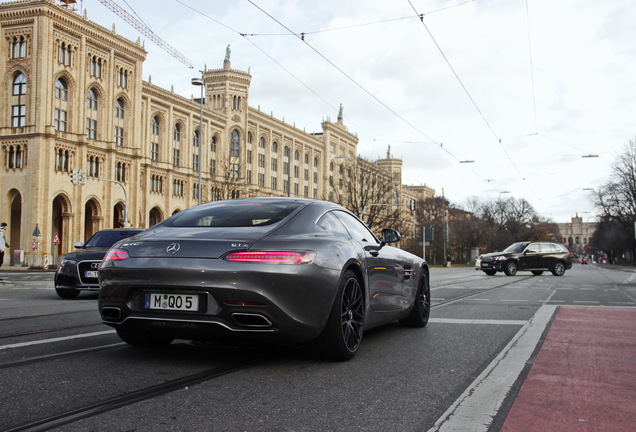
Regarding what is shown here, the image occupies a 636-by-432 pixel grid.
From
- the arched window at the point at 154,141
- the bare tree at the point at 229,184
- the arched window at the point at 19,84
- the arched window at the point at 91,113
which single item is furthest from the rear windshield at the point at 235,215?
the arched window at the point at 154,141

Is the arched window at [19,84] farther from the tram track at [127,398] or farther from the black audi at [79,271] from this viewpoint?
the tram track at [127,398]

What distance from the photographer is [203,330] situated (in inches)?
172

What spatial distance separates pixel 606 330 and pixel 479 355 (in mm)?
2908

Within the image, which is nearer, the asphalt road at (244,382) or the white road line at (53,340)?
the asphalt road at (244,382)

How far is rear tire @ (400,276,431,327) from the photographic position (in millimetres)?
7238

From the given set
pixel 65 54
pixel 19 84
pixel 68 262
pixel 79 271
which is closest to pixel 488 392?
pixel 79 271

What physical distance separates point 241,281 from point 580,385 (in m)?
2.53

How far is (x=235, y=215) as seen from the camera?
5242 mm

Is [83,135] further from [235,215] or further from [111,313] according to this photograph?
[111,313]

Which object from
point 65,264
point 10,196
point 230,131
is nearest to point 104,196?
point 10,196

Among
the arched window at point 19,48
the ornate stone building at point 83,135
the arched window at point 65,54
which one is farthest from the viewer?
the arched window at point 65,54

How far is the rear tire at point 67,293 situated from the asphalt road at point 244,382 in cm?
541

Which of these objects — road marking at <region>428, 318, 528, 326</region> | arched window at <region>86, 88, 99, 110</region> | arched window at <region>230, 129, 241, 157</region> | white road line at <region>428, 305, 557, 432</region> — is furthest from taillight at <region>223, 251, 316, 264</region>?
arched window at <region>230, 129, 241, 157</region>

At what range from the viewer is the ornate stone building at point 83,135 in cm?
4609
